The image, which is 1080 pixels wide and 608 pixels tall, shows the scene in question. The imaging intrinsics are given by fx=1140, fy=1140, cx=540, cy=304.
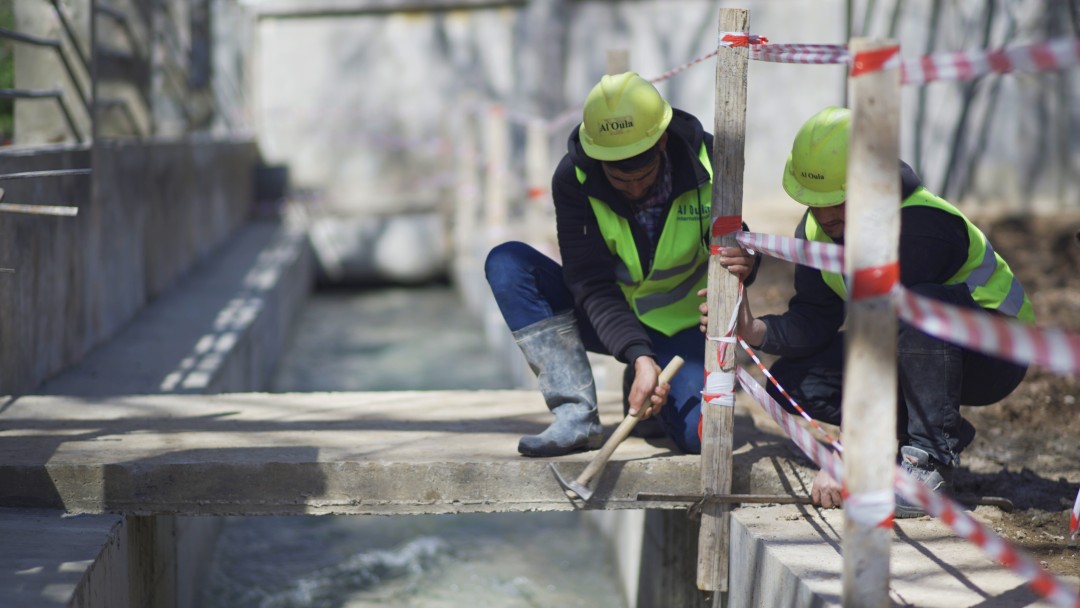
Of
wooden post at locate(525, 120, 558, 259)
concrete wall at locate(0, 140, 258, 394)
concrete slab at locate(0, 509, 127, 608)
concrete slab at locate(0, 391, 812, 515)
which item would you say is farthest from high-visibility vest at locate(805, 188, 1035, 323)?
wooden post at locate(525, 120, 558, 259)

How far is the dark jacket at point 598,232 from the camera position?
370cm

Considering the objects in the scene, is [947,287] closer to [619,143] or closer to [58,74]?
[619,143]

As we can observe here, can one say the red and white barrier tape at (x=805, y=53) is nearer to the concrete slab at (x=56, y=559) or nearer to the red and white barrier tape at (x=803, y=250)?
the red and white barrier tape at (x=803, y=250)

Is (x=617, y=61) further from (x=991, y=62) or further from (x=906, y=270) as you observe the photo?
(x=991, y=62)

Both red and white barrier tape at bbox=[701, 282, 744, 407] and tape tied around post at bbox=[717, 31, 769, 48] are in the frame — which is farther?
red and white barrier tape at bbox=[701, 282, 744, 407]

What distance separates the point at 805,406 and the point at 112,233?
4186mm

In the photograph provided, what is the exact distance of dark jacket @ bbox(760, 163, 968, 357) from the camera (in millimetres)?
3305

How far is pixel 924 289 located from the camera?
130 inches

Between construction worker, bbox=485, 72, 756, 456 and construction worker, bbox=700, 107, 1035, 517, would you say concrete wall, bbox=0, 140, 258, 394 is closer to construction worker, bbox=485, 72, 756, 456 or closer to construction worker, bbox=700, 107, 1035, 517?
construction worker, bbox=485, 72, 756, 456

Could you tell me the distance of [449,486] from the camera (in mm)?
3631

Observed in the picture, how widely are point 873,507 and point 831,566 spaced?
2.39 ft

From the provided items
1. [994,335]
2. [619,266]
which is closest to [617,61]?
[619,266]

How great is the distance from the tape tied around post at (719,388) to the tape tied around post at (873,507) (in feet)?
3.45

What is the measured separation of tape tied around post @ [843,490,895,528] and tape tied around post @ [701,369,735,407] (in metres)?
1.05
